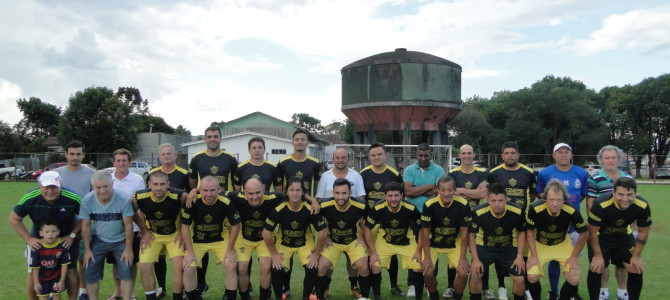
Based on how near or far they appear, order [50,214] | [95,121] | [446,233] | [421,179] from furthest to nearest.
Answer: [95,121], [421,179], [446,233], [50,214]

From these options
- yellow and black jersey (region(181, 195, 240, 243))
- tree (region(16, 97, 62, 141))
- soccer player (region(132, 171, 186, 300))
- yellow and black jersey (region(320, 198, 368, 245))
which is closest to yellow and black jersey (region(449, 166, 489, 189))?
yellow and black jersey (region(320, 198, 368, 245))

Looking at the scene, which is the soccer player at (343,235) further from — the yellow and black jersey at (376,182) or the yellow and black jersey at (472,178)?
the yellow and black jersey at (472,178)

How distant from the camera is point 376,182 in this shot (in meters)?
6.25

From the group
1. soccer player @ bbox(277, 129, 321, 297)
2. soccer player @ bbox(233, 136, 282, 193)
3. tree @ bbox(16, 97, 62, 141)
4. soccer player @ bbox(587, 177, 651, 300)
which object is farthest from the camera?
tree @ bbox(16, 97, 62, 141)

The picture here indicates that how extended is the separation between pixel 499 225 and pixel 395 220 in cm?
124

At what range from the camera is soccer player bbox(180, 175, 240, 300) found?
5336 millimetres

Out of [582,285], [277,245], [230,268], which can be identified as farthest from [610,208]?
[230,268]

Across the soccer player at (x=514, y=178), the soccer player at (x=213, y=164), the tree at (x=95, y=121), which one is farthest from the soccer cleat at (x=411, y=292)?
the tree at (x=95, y=121)

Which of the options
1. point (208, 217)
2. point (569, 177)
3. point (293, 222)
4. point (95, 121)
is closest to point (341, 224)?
point (293, 222)

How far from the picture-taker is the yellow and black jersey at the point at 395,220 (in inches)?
225

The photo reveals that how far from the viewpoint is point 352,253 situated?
5.75 meters

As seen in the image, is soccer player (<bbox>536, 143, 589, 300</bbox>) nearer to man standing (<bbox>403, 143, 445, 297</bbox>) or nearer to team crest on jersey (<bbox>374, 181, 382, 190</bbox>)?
man standing (<bbox>403, 143, 445, 297</bbox>)

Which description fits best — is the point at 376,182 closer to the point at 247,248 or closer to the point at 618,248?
the point at 247,248

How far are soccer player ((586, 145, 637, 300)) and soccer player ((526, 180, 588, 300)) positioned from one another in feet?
1.62
